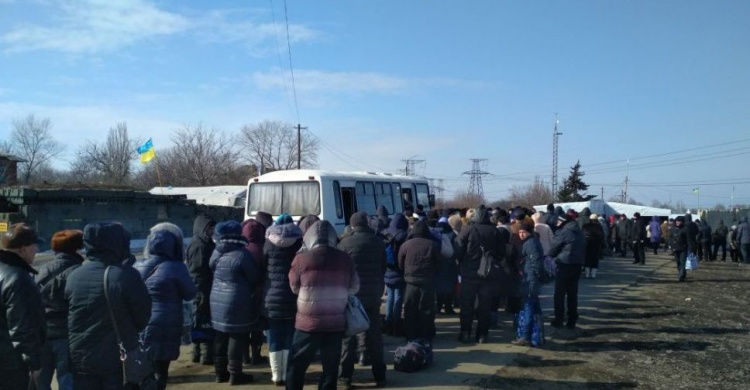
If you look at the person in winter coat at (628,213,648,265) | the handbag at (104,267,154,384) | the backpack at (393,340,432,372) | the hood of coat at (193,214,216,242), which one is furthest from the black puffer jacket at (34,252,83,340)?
the person in winter coat at (628,213,648,265)

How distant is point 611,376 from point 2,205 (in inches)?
807

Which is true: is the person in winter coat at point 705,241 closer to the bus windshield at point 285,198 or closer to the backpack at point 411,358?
the bus windshield at point 285,198

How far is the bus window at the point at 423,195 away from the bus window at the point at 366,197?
Result: 10.4 feet

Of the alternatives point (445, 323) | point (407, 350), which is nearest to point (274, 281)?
point (407, 350)

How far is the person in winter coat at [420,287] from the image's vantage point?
292 inches

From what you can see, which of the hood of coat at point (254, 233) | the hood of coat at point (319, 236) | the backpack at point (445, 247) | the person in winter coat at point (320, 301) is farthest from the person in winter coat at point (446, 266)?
the hood of coat at point (319, 236)

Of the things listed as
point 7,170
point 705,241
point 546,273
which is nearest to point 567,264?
point 546,273

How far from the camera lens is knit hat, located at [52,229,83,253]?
5023 mm

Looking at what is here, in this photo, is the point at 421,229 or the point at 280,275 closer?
the point at 280,275

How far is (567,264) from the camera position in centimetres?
947

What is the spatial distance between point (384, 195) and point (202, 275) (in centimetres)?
1212

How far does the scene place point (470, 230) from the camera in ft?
28.0

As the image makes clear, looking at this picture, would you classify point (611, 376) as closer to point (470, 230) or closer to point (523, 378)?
point (523, 378)

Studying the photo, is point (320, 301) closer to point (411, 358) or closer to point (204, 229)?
point (411, 358)
